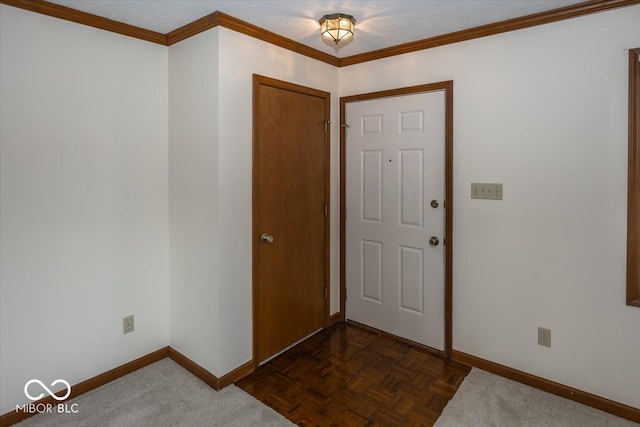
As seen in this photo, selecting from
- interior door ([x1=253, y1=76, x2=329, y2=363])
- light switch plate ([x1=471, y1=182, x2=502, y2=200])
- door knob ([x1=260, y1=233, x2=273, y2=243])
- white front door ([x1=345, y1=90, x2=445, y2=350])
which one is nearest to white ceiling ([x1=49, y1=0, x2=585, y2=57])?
interior door ([x1=253, y1=76, x2=329, y2=363])

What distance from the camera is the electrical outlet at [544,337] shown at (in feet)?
7.38

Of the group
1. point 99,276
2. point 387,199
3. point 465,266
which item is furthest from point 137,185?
point 465,266

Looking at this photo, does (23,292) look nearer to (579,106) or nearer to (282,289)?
(282,289)

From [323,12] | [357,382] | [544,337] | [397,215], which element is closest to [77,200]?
[323,12]

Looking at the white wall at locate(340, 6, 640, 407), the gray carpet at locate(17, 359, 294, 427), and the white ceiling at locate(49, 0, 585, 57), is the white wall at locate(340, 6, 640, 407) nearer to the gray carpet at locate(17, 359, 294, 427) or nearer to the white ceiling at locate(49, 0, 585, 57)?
the white ceiling at locate(49, 0, 585, 57)

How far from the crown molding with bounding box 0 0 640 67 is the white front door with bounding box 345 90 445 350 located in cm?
36

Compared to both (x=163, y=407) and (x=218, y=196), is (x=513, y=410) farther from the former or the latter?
(x=218, y=196)

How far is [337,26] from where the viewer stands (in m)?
2.21

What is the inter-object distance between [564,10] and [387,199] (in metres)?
1.60

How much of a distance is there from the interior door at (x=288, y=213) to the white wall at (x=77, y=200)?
2.44 feet

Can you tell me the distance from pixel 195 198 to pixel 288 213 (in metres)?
0.67

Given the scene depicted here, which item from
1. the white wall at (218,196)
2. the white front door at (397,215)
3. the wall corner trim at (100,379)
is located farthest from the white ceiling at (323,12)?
the wall corner trim at (100,379)

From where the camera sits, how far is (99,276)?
2.33 m

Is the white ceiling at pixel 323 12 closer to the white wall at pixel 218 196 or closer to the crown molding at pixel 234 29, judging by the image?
the crown molding at pixel 234 29
